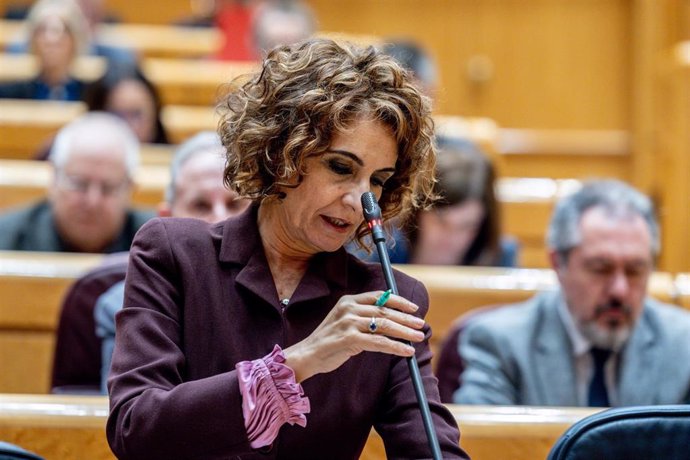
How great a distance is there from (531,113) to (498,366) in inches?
107

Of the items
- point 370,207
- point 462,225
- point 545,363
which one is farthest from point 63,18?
point 370,207

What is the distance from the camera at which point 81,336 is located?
1707 mm

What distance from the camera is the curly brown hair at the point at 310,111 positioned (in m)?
0.98

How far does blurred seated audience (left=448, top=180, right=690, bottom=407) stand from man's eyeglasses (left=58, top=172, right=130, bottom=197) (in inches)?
31.0

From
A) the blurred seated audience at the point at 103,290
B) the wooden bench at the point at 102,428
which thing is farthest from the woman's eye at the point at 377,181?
the blurred seated audience at the point at 103,290

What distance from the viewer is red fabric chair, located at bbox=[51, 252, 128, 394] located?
170 centimetres

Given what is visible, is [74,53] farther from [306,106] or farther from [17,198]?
[306,106]

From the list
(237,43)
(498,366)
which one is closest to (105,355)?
(498,366)

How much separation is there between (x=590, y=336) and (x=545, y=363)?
8 centimetres

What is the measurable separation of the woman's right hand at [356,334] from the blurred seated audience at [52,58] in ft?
8.81

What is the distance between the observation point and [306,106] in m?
0.98

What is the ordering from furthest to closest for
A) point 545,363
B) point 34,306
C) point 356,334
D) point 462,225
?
point 462,225 < point 34,306 < point 545,363 < point 356,334

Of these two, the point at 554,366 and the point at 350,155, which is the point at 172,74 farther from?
the point at 350,155

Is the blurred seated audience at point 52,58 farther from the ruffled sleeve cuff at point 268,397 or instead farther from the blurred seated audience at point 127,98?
the ruffled sleeve cuff at point 268,397
